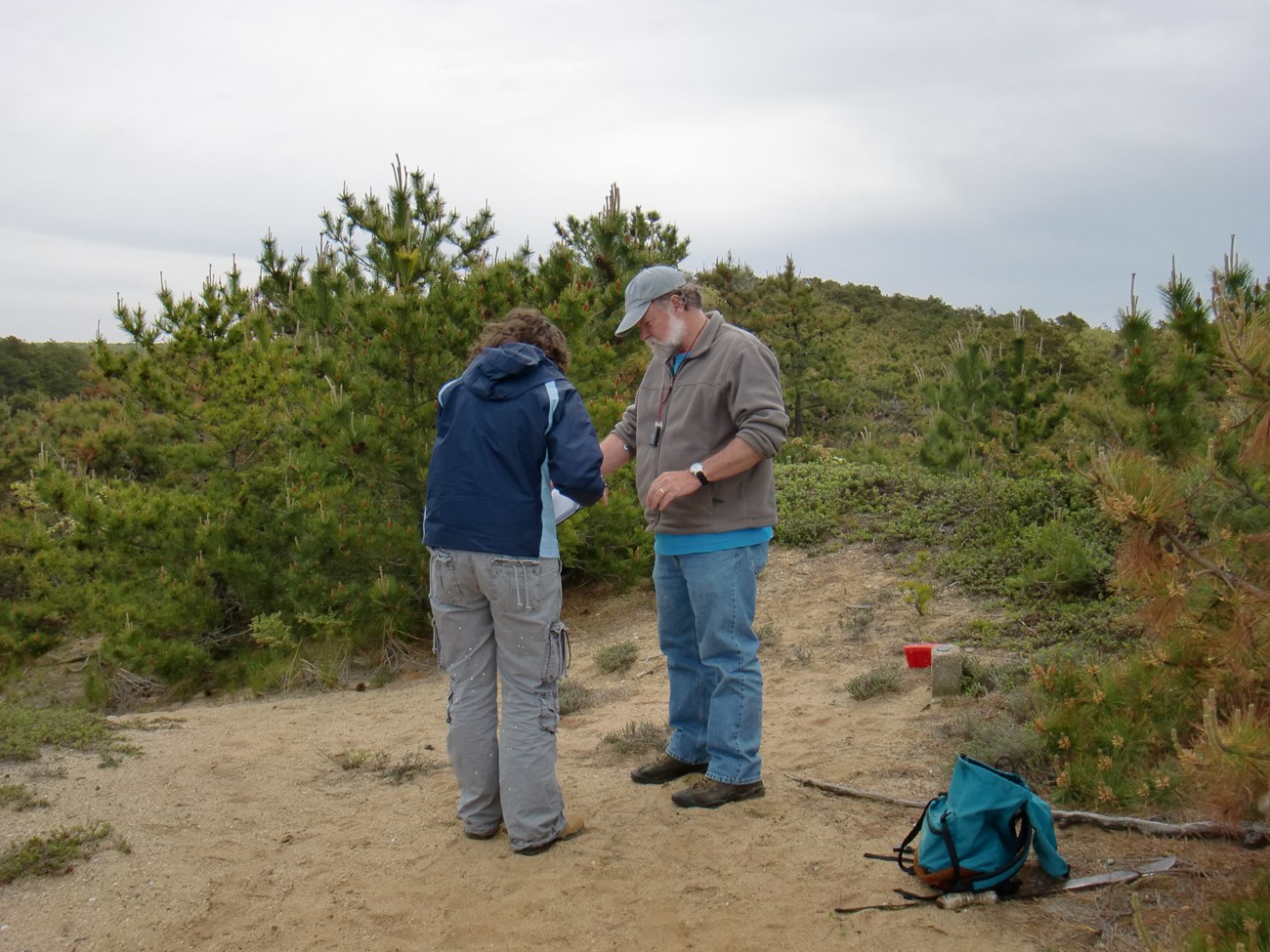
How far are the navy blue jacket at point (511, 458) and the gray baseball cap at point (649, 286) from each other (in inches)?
17.6

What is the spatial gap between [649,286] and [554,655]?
1.39 m

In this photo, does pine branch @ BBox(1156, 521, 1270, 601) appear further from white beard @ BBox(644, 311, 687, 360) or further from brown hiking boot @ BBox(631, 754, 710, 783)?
brown hiking boot @ BBox(631, 754, 710, 783)

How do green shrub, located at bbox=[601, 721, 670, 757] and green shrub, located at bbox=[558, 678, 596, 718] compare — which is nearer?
green shrub, located at bbox=[601, 721, 670, 757]

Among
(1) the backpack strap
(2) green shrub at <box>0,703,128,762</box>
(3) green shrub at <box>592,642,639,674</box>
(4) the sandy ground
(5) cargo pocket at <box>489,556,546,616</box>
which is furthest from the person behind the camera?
(3) green shrub at <box>592,642,639,674</box>

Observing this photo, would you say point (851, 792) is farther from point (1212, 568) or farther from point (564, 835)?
point (1212, 568)

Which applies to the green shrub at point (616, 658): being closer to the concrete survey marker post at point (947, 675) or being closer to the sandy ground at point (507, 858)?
the sandy ground at point (507, 858)

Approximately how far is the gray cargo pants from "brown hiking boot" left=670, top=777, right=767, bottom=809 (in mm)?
517

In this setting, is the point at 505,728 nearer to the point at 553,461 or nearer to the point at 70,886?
the point at 553,461

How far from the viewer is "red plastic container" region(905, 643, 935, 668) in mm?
A: 5961

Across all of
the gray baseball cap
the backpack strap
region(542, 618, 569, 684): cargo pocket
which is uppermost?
the gray baseball cap

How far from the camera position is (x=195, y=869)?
12.1ft

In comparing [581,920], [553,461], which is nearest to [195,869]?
[581,920]

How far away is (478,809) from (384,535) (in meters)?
4.40

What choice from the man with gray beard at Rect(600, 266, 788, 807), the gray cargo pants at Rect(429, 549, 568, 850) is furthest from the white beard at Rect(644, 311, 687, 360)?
the gray cargo pants at Rect(429, 549, 568, 850)
